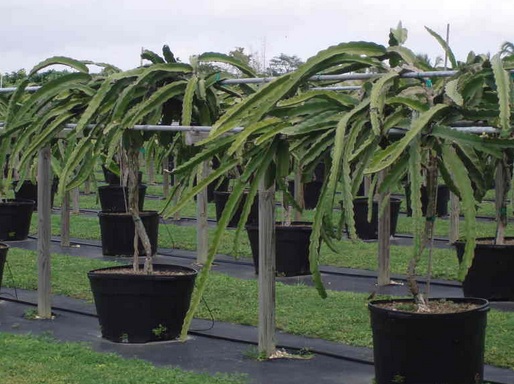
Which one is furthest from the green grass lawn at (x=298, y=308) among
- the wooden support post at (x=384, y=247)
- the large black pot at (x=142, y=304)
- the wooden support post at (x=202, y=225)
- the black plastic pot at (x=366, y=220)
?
the black plastic pot at (x=366, y=220)

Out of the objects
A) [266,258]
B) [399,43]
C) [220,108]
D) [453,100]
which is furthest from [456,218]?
[453,100]

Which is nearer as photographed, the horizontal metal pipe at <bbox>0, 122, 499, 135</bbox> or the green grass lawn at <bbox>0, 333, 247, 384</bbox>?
the horizontal metal pipe at <bbox>0, 122, 499, 135</bbox>

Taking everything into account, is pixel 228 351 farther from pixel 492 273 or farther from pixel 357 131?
pixel 492 273

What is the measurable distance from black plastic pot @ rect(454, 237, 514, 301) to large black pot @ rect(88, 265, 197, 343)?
2650 mm

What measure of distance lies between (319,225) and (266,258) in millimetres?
1712

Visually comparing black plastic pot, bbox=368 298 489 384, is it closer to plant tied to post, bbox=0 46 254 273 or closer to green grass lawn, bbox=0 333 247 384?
green grass lawn, bbox=0 333 247 384

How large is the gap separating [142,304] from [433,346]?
2.40m

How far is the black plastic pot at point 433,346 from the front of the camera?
4.75 metres

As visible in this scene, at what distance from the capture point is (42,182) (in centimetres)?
752

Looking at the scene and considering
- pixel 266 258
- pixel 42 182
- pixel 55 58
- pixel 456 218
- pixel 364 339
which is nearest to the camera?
pixel 266 258

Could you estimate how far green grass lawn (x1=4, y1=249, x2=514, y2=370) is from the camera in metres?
6.38

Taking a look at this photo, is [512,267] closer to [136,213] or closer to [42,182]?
[136,213]

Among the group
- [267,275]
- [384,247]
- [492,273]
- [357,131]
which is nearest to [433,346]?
[357,131]

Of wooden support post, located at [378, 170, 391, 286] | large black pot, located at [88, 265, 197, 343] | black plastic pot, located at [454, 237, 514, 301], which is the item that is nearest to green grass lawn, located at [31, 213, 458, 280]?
wooden support post, located at [378, 170, 391, 286]
